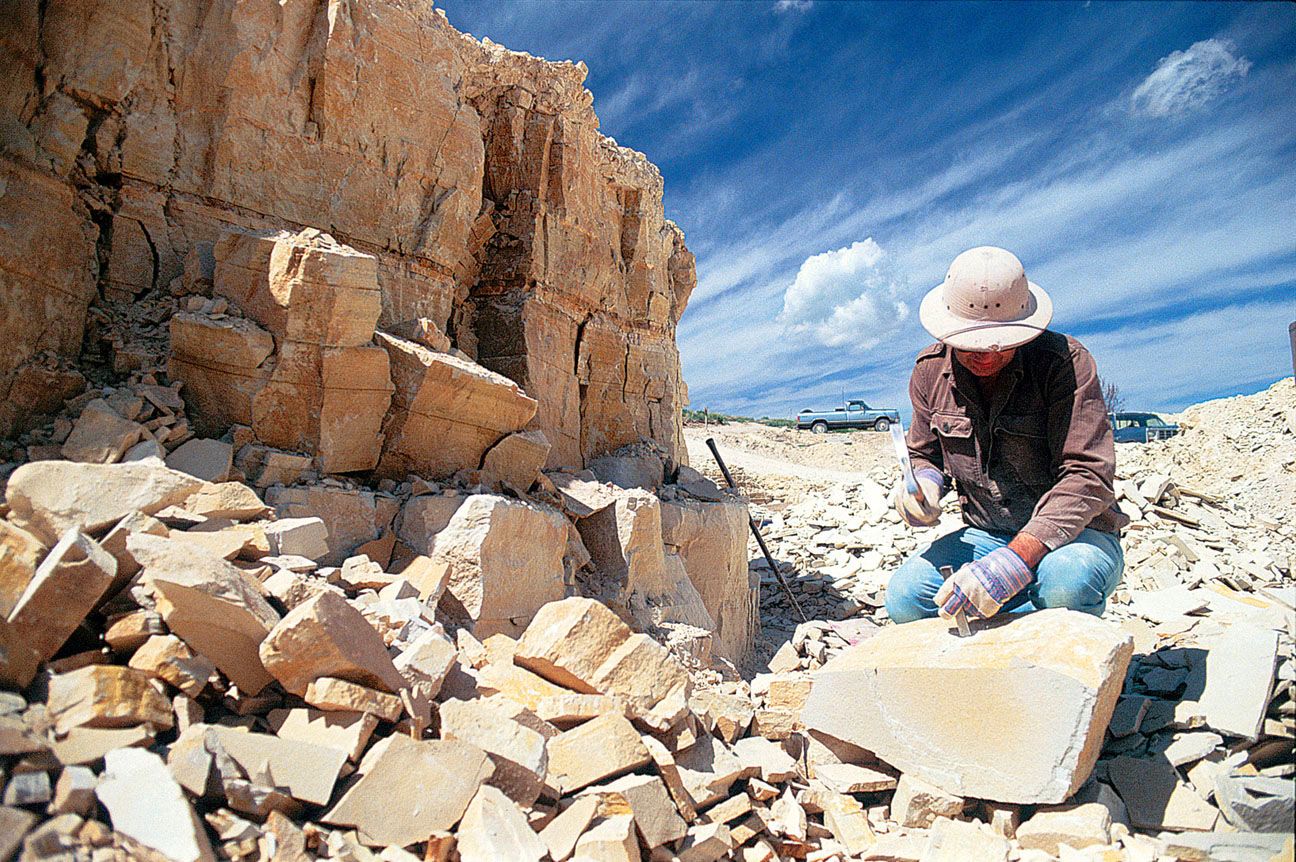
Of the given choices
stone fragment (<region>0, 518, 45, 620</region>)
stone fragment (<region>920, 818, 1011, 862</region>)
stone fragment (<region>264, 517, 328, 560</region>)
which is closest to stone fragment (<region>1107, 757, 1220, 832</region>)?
stone fragment (<region>920, 818, 1011, 862</region>)

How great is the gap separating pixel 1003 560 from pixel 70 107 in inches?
216

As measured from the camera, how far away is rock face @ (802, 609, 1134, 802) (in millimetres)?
2371

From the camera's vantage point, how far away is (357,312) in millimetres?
4293

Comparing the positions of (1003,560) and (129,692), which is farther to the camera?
(1003,560)

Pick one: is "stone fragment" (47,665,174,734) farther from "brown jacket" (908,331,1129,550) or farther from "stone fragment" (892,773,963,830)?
"brown jacket" (908,331,1129,550)

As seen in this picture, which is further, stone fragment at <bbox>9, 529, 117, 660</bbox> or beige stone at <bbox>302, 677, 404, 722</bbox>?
A: beige stone at <bbox>302, 677, 404, 722</bbox>

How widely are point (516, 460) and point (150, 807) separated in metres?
3.52

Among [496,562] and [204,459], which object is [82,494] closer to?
[204,459]


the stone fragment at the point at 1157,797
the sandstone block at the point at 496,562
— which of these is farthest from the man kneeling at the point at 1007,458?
the sandstone block at the point at 496,562

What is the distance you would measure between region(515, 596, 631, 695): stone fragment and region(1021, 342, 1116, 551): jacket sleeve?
1.84m

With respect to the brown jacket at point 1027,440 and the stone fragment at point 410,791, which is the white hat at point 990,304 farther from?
the stone fragment at point 410,791

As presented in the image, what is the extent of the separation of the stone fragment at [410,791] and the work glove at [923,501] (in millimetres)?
2062

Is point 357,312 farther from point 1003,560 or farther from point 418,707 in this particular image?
point 1003,560

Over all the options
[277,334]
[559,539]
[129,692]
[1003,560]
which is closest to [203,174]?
[277,334]
